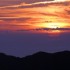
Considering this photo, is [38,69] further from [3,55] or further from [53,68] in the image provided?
[3,55]

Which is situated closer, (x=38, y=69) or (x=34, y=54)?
(x=38, y=69)

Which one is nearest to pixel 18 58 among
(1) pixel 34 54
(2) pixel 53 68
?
(1) pixel 34 54

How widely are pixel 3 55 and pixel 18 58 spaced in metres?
4.02

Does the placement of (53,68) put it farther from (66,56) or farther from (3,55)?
(3,55)

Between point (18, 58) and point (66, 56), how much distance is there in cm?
1018

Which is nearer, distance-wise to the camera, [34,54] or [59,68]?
[59,68]

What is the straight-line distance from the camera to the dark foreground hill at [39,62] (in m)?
95.2

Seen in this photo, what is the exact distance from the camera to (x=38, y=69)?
9462 centimetres

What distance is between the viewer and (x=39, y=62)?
9794 cm

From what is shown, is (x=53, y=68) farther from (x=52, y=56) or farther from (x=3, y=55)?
(x=3, y=55)

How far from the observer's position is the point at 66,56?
98875 millimetres

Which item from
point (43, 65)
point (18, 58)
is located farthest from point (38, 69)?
point (18, 58)

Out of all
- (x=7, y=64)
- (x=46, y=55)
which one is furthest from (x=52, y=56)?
(x=7, y=64)

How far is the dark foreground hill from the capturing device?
3750 inches
